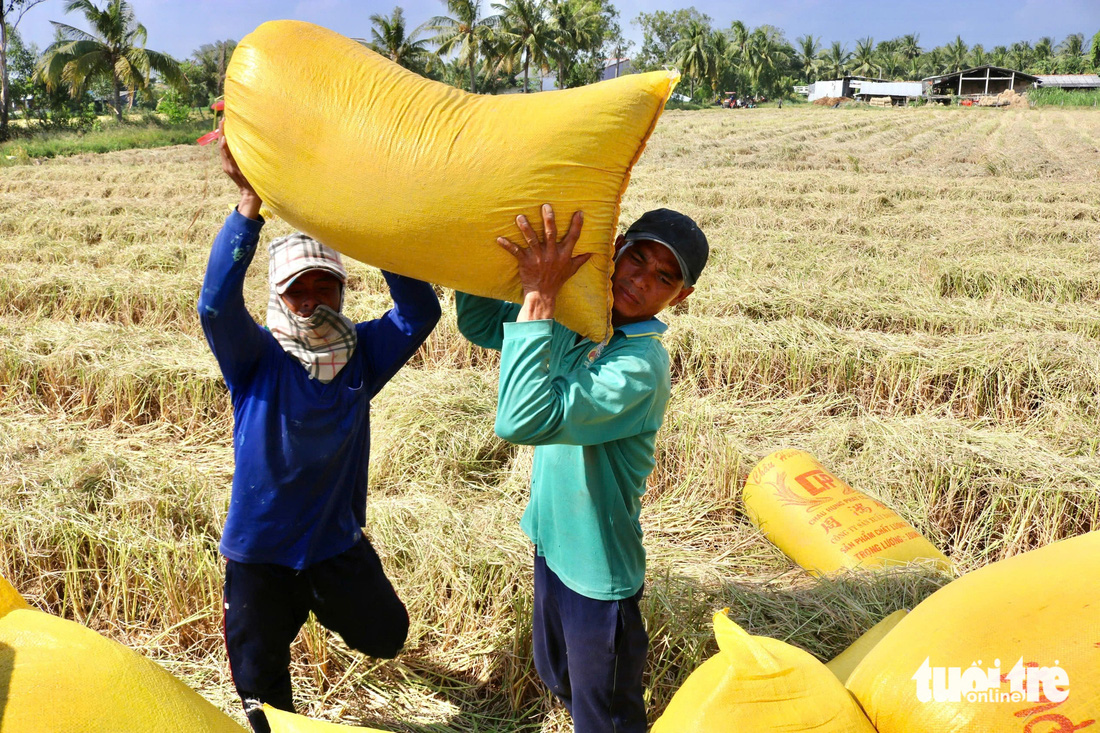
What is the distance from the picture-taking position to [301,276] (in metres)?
1.67

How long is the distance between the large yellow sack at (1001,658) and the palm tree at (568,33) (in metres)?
39.6

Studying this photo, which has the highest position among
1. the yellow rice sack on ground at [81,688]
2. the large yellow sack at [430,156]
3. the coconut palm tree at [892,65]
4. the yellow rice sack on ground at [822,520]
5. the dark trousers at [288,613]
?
the coconut palm tree at [892,65]

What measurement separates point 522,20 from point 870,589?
39.4 m

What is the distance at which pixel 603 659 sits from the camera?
4.82 feet

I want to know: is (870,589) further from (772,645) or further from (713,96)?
(713,96)

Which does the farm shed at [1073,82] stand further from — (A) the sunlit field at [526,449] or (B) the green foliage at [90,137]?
(A) the sunlit field at [526,449]

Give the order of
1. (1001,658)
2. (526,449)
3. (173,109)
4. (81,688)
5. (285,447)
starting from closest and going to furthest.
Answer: (81,688)
(1001,658)
(285,447)
(526,449)
(173,109)

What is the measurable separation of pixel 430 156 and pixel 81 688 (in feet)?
3.05

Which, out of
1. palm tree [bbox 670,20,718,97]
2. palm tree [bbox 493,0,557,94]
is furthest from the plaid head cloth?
palm tree [bbox 670,20,718,97]

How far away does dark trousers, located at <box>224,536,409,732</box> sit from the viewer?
1.68m

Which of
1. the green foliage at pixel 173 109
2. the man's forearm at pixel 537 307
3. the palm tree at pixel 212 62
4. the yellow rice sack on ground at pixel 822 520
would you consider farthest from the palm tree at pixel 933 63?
the man's forearm at pixel 537 307

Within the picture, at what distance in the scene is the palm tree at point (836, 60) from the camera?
7762cm

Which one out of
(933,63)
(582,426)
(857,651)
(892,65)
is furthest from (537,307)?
(933,63)

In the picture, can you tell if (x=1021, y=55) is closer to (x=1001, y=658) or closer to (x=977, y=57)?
(x=977, y=57)
